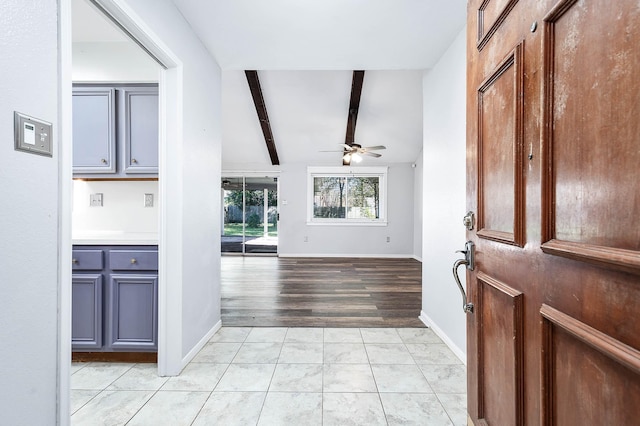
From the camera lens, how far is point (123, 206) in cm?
255

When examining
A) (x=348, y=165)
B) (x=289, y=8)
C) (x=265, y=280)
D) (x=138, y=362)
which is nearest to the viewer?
(x=289, y=8)

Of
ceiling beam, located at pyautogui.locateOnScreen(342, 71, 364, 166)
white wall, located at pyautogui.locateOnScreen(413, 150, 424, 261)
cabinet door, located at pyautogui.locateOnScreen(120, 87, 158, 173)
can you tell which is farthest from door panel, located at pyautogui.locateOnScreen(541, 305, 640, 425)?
white wall, located at pyautogui.locateOnScreen(413, 150, 424, 261)

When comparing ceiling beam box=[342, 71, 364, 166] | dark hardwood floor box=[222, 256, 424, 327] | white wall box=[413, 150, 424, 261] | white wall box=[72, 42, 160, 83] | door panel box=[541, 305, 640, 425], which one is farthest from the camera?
white wall box=[413, 150, 424, 261]

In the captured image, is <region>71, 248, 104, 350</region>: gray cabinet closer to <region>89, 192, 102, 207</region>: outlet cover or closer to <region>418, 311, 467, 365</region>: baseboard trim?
<region>89, 192, 102, 207</region>: outlet cover

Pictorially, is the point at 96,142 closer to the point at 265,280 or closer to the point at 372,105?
the point at 265,280

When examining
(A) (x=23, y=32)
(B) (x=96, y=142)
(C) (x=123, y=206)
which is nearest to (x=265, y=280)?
(C) (x=123, y=206)

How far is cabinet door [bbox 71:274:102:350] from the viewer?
2.04m

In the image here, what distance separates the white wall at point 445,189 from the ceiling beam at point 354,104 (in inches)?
62.8

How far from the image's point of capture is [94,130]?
7.37 ft

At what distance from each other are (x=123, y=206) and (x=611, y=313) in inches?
118

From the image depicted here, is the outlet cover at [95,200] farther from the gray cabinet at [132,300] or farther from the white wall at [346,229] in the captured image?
the white wall at [346,229]

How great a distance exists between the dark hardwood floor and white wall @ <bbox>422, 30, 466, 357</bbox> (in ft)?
1.55

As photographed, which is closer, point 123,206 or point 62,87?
point 62,87

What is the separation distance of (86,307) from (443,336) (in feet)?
8.86
